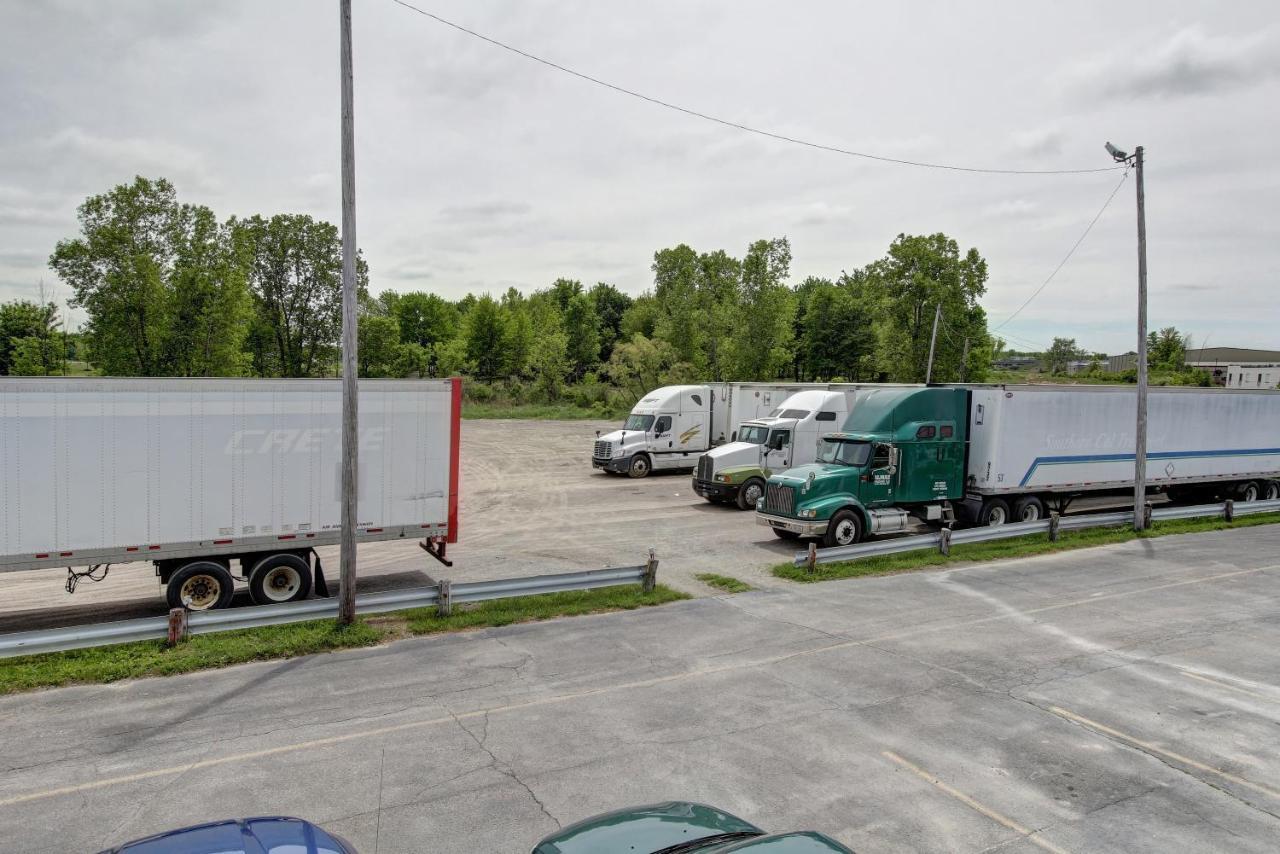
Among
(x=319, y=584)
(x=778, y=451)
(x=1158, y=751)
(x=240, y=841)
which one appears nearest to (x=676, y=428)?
(x=778, y=451)

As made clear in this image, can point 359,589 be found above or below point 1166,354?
below

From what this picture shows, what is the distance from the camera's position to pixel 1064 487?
22391 millimetres

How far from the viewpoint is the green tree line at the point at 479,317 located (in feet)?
119

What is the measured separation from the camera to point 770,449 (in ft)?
84.5

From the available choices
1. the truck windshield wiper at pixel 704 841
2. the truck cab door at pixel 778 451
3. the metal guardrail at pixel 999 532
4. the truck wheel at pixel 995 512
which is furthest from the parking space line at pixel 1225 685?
the truck cab door at pixel 778 451

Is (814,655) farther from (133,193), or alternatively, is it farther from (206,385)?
(133,193)

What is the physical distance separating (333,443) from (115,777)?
6.98m

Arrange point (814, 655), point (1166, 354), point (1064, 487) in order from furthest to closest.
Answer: point (1166, 354)
point (1064, 487)
point (814, 655)

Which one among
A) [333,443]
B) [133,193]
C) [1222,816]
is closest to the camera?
[1222,816]

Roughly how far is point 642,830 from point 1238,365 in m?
138

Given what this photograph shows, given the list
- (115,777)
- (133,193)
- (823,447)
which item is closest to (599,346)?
(133,193)

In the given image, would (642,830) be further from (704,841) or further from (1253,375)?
(1253,375)

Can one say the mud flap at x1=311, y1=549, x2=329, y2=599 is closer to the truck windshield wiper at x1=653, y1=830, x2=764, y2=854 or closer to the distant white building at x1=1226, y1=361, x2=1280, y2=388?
the truck windshield wiper at x1=653, y1=830, x2=764, y2=854

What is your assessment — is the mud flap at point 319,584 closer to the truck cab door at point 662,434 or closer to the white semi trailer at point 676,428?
the white semi trailer at point 676,428
